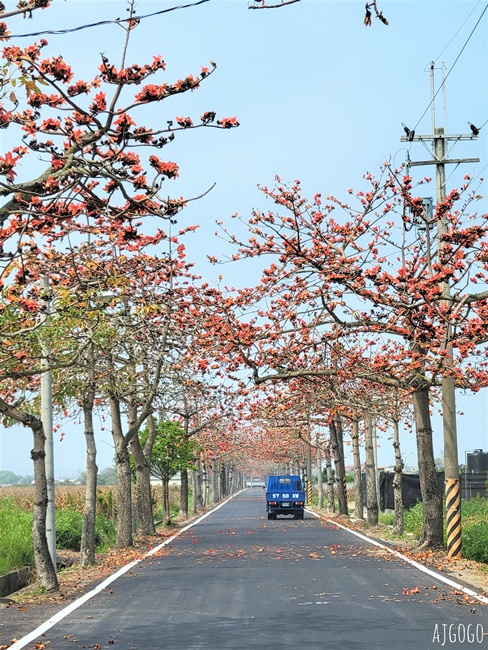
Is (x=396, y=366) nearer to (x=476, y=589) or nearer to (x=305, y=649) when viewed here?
(x=476, y=589)

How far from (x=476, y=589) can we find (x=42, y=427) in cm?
757

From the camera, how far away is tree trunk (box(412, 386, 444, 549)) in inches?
917

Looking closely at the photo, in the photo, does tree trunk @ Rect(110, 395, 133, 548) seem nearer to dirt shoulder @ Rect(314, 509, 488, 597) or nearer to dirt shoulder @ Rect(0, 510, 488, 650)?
dirt shoulder @ Rect(0, 510, 488, 650)

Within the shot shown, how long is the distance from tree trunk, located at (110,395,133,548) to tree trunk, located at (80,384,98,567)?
10.8 feet

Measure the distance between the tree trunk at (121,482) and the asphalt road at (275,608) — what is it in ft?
14.9

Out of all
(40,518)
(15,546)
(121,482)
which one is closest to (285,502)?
(121,482)

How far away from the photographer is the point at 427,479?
23.8m

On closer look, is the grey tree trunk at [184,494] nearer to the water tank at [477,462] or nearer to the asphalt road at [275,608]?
the water tank at [477,462]

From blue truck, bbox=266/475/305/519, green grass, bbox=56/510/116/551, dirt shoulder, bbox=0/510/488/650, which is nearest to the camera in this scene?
dirt shoulder, bbox=0/510/488/650

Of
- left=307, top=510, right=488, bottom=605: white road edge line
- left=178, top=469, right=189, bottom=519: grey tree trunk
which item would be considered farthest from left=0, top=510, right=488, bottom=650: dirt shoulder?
left=178, top=469, right=189, bottom=519: grey tree trunk

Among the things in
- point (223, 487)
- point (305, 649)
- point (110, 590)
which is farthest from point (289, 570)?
point (223, 487)

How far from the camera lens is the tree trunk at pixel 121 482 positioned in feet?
86.9

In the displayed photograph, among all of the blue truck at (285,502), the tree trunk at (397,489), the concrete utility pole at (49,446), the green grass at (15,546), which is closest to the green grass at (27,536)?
the green grass at (15,546)

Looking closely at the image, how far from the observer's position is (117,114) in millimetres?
9688
